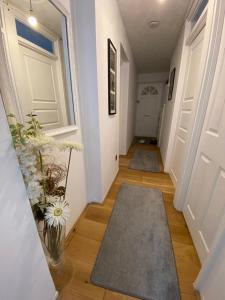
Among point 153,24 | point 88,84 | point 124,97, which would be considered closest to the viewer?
point 88,84

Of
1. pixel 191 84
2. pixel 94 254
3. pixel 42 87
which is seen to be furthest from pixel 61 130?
pixel 191 84

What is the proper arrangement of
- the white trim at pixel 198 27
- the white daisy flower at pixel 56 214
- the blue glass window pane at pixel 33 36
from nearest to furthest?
the white daisy flower at pixel 56 214 < the blue glass window pane at pixel 33 36 < the white trim at pixel 198 27

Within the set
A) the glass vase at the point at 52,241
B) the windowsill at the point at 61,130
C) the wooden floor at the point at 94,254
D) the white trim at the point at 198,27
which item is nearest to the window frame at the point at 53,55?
the windowsill at the point at 61,130

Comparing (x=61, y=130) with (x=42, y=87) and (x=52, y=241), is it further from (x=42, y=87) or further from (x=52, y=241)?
(x=52, y=241)

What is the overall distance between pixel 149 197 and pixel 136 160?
4.29ft

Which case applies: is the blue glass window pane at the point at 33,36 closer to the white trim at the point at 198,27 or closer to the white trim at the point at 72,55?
the white trim at the point at 72,55

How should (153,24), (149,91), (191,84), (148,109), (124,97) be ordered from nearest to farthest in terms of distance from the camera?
(191,84) < (153,24) < (124,97) < (149,91) < (148,109)

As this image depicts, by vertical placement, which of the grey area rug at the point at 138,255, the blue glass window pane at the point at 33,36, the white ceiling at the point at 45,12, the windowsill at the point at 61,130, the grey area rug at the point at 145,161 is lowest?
the grey area rug at the point at 138,255

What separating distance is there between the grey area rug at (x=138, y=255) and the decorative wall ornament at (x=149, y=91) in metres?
4.30

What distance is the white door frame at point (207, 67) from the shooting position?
106 cm

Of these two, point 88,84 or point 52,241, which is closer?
point 52,241

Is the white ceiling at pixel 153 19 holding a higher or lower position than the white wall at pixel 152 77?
higher

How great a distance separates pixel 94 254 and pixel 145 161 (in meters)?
2.21

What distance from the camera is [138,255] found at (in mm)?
1160
